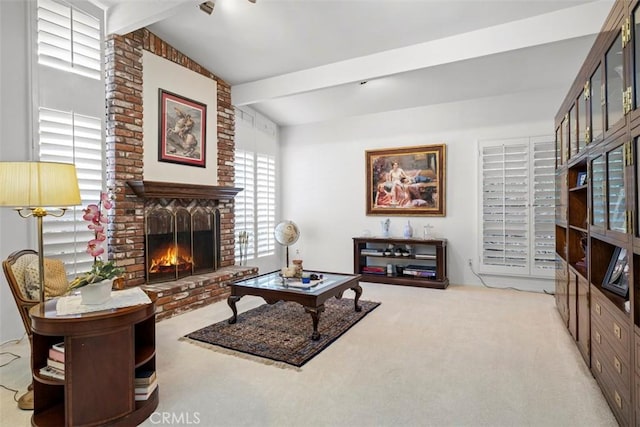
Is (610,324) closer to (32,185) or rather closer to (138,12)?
(32,185)

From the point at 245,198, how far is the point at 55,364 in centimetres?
426

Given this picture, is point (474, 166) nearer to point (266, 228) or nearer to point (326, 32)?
point (326, 32)

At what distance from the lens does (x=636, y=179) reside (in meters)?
1.79

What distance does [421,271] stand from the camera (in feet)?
18.8

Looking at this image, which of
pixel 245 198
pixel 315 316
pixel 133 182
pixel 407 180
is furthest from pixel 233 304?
pixel 407 180

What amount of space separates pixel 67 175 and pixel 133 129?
2316mm

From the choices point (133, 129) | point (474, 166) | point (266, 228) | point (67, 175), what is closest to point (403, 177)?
point (474, 166)

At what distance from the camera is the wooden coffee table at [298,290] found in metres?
3.29

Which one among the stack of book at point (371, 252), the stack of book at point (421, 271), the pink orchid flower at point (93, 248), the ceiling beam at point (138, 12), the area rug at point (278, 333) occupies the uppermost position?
the ceiling beam at point (138, 12)

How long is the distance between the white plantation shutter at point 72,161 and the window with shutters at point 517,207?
16.8 feet

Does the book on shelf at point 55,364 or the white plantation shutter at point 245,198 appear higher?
the white plantation shutter at point 245,198

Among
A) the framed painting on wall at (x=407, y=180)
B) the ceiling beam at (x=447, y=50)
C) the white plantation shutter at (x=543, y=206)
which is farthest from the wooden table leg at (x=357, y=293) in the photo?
the white plantation shutter at (x=543, y=206)

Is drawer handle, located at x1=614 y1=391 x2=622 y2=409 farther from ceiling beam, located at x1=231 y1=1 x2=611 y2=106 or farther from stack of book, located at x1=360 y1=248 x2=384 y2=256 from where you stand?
stack of book, located at x1=360 y1=248 x2=384 y2=256

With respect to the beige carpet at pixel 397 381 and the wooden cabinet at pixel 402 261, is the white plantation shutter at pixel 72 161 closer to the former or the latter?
the beige carpet at pixel 397 381
